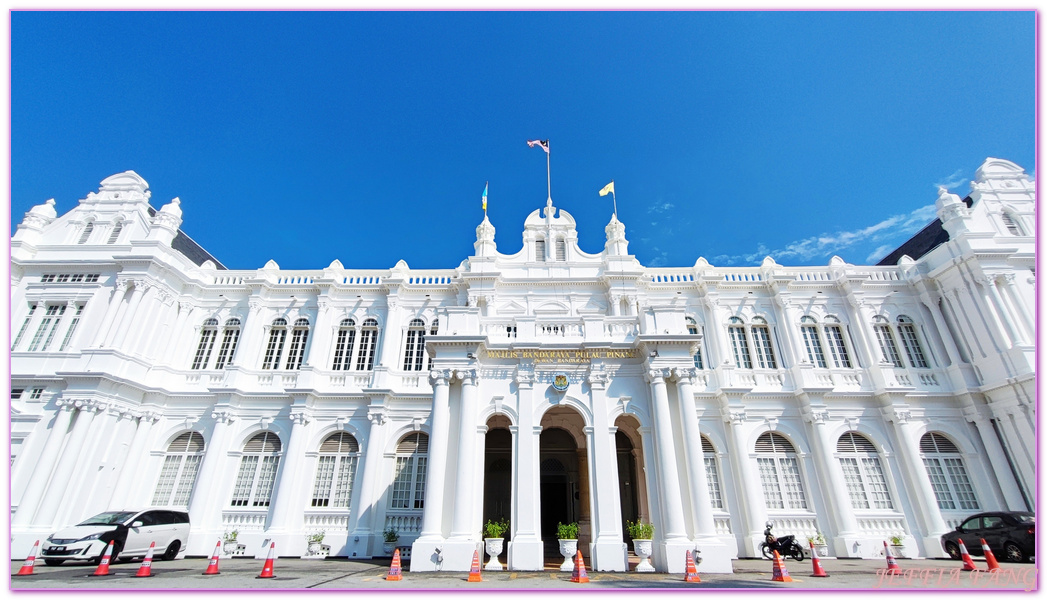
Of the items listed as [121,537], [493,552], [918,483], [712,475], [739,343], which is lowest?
[493,552]

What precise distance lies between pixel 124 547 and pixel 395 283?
1203 centimetres

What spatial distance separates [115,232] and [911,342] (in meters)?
34.2

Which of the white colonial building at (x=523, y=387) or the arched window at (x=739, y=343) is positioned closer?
the white colonial building at (x=523, y=387)

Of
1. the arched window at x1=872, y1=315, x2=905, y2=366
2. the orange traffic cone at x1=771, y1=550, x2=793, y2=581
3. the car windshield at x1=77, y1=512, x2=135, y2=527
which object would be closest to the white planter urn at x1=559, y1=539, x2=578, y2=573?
the orange traffic cone at x1=771, y1=550, x2=793, y2=581

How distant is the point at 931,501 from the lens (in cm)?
1577

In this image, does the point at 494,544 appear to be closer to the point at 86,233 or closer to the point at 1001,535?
the point at 1001,535

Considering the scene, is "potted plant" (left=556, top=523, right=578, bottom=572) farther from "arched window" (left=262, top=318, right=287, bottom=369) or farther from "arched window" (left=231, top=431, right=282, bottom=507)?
"arched window" (left=262, top=318, right=287, bottom=369)

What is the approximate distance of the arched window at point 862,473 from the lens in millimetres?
16438

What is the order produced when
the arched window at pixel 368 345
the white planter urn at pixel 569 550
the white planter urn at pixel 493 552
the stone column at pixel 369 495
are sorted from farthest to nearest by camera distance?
the arched window at pixel 368 345 → the stone column at pixel 369 495 → the white planter urn at pixel 569 550 → the white planter urn at pixel 493 552

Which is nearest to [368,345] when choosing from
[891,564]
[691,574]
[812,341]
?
[691,574]

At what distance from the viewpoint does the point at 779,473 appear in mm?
17000

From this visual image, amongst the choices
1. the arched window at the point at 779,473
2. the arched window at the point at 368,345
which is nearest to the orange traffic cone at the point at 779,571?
the arched window at the point at 779,473

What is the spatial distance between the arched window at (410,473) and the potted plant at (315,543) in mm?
2449

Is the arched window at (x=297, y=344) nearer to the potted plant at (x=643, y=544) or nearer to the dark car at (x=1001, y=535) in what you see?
the potted plant at (x=643, y=544)
